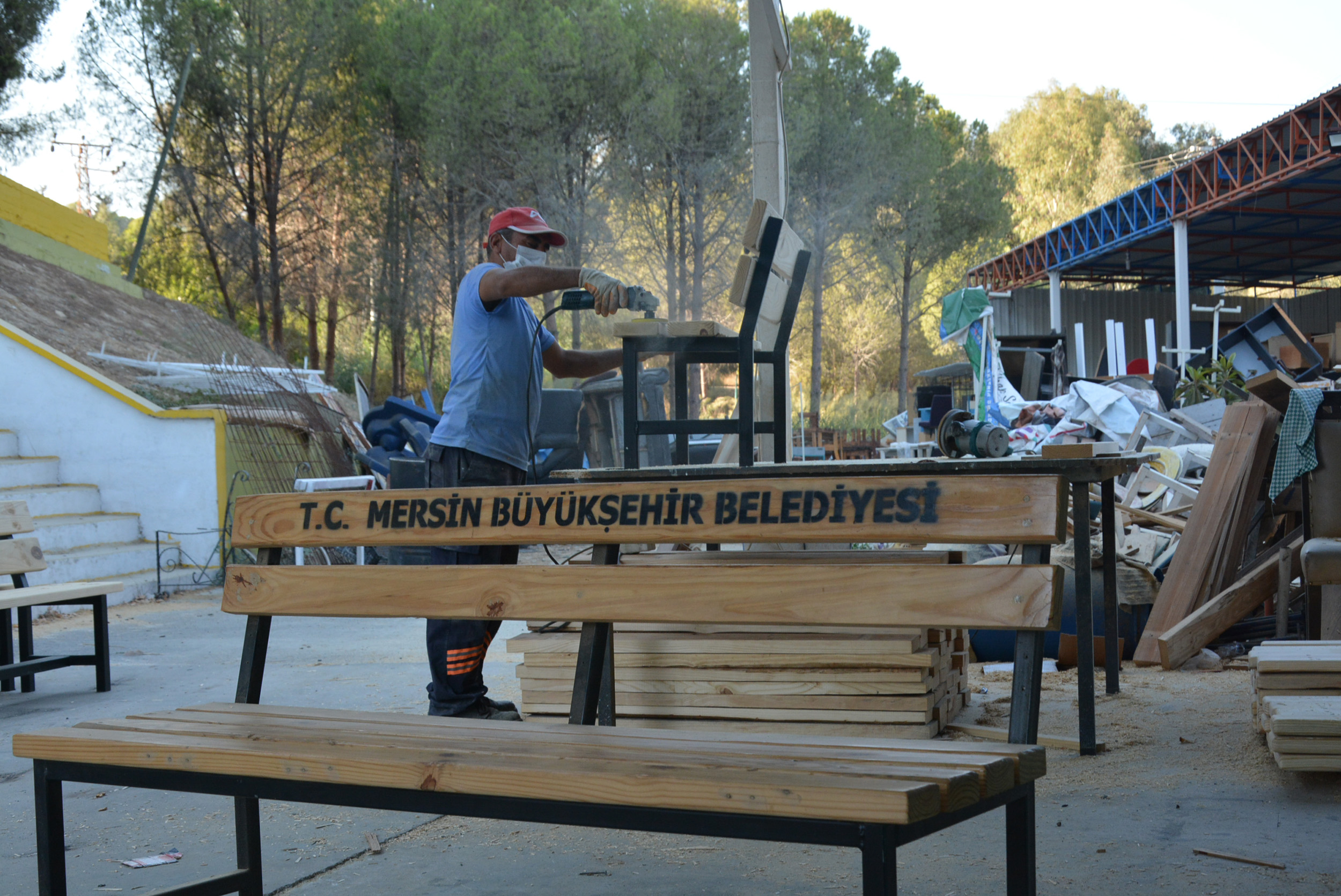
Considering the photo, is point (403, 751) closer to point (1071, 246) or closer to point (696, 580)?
point (696, 580)

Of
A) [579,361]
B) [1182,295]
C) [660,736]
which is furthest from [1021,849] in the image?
[1182,295]

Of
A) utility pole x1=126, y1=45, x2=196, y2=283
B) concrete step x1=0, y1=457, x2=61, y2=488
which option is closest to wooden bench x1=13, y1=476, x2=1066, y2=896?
concrete step x1=0, y1=457, x2=61, y2=488

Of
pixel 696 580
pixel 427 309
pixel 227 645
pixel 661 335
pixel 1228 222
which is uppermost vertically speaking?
pixel 1228 222

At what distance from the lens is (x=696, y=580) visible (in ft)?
6.70

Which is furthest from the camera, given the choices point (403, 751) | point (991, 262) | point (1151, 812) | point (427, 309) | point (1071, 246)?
point (991, 262)

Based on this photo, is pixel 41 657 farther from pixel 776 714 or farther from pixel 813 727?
pixel 813 727

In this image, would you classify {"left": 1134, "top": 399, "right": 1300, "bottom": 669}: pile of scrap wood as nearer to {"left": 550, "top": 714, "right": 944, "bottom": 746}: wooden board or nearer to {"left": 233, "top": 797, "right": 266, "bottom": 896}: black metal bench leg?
{"left": 550, "top": 714, "right": 944, "bottom": 746}: wooden board

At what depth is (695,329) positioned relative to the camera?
12.3 feet

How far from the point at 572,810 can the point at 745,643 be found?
5.94ft

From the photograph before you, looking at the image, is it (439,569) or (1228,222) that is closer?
(439,569)

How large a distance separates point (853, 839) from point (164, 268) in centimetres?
2720

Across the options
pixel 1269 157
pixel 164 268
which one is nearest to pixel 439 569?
pixel 1269 157

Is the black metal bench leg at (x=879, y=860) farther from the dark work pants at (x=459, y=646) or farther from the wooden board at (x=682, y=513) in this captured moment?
the dark work pants at (x=459, y=646)

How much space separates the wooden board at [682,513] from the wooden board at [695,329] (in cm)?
145
